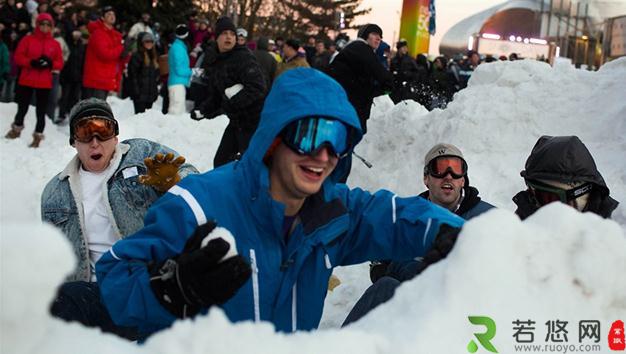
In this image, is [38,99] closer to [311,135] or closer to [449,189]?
[449,189]

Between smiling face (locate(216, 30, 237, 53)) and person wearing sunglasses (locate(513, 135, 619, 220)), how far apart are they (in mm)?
4448

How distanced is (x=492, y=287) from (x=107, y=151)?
3.07m

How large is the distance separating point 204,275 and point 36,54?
37.5 ft

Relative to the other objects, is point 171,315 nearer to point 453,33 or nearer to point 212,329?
point 212,329

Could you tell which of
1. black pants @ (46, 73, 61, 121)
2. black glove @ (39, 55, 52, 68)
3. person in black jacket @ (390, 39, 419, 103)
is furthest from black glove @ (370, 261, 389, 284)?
person in black jacket @ (390, 39, 419, 103)

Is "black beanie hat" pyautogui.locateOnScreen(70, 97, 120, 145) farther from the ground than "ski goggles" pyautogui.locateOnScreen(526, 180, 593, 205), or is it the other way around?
"black beanie hat" pyautogui.locateOnScreen(70, 97, 120, 145)

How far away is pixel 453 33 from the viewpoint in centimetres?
4762

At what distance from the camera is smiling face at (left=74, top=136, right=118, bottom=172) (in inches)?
181

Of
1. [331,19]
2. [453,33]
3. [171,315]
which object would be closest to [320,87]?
[171,315]

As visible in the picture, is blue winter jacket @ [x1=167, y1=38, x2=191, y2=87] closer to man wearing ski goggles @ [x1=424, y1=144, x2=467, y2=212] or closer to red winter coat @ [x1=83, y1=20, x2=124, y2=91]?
red winter coat @ [x1=83, y1=20, x2=124, y2=91]

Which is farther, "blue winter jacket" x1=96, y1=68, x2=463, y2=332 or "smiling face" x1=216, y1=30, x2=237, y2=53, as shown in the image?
"smiling face" x1=216, y1=30, x2=237, y2=53

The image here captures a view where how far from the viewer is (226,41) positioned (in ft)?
26.1

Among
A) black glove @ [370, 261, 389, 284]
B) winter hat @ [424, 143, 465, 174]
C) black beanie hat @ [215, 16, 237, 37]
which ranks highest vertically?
black beanie hat @ [215, 16, 237, 37]

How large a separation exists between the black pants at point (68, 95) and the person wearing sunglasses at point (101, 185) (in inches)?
434
